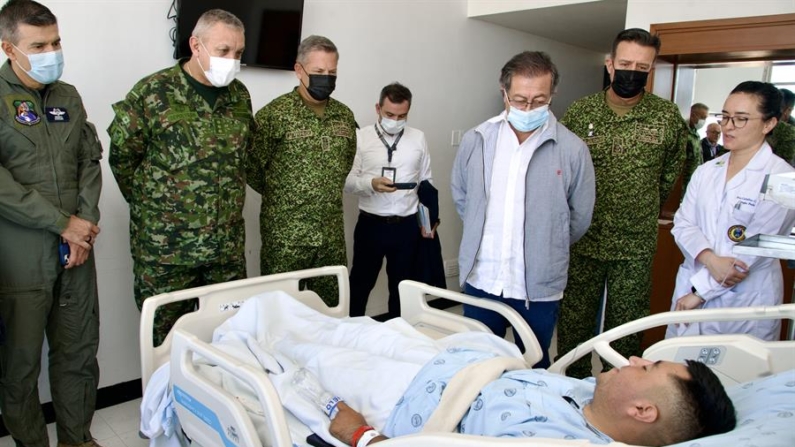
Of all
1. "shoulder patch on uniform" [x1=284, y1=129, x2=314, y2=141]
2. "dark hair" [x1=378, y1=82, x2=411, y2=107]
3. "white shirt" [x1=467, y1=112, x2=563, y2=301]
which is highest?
"dark hair" [x1=378, y1=82, x2=411, y2=107]

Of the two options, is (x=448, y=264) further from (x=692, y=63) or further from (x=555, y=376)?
(x=555, y=376)

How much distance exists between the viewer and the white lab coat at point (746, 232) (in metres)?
2.22

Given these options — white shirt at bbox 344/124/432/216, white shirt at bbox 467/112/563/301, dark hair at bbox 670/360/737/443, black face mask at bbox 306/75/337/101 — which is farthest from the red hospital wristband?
white shirt at bbox 344/124/432/216

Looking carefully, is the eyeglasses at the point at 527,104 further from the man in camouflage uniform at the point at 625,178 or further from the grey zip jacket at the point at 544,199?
the man in camouflage uniform at the point at 625,178

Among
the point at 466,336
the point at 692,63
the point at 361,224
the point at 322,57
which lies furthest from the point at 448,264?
the point at 466,336

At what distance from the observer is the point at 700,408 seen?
1414 millimetres

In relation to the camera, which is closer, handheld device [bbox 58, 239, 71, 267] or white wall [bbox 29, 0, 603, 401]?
handheld device [bbox 58, 239, 71, 267]

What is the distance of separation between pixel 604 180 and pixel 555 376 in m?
1.43

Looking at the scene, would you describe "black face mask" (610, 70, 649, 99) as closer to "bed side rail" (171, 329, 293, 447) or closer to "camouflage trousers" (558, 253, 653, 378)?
"camouflage trousers" (558, 253, 653, 378)

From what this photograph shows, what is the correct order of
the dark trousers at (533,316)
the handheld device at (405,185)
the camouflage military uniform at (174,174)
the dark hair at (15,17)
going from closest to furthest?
the dark hair at (15,17) < the dark trousers at (533,316) < the camouflage military uniform at (174,174) < the handheld device at (405,185)

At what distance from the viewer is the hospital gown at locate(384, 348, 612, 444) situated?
1.46 meters

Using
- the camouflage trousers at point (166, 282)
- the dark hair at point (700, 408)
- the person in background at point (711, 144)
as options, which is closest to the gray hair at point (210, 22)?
the camouflage trousers at point (166, 282)

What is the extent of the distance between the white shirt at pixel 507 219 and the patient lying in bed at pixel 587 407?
59 centimetres

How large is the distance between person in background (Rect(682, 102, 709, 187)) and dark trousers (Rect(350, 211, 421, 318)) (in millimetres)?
1715
